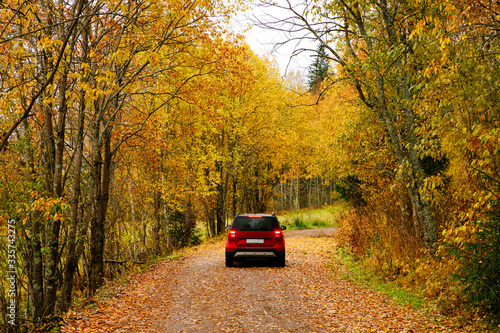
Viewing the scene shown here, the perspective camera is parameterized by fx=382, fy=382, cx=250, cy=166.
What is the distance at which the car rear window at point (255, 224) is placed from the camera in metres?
12.5

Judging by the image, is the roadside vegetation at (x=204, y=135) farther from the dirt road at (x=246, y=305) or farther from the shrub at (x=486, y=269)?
the dirt road at (x=246, y=305)

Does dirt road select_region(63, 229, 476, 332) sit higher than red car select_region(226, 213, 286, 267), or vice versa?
red car select_region(226, 213, 286, 267)

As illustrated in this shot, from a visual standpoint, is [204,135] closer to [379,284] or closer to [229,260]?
[229,260]

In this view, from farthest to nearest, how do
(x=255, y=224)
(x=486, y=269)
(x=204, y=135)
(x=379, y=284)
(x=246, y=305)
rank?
(x=204, y=135), (x=255, y=224), (x=379, y=284), (x=246, y=305), (x=486, y=269)

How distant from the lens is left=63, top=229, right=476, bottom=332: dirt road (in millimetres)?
6754

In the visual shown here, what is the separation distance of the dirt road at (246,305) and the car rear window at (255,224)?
1334 mm

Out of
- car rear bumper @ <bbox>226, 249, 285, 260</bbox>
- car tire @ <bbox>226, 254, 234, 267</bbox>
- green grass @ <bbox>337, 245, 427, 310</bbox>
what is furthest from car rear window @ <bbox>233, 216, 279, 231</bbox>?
green grass @ <bbox>337, 245, 427, 310</bbox>

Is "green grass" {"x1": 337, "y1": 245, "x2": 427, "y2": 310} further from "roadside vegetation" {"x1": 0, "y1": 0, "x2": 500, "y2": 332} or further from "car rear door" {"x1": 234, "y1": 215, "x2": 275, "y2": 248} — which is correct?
"car rear door" {"x1": 234, "y1": 215, "x2": 275, "y2": 248}

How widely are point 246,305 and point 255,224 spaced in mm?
4597

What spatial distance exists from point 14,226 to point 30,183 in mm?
1064

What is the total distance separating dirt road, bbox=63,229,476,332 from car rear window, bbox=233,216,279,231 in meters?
1.33

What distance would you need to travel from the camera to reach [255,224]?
12.6 meters

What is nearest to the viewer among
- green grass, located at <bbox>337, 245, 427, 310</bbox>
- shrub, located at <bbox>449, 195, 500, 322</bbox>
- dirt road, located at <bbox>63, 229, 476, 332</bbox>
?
shrub, located at <bbox>449, 195, 500, 322</bbox>

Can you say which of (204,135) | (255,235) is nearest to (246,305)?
(255,235)
